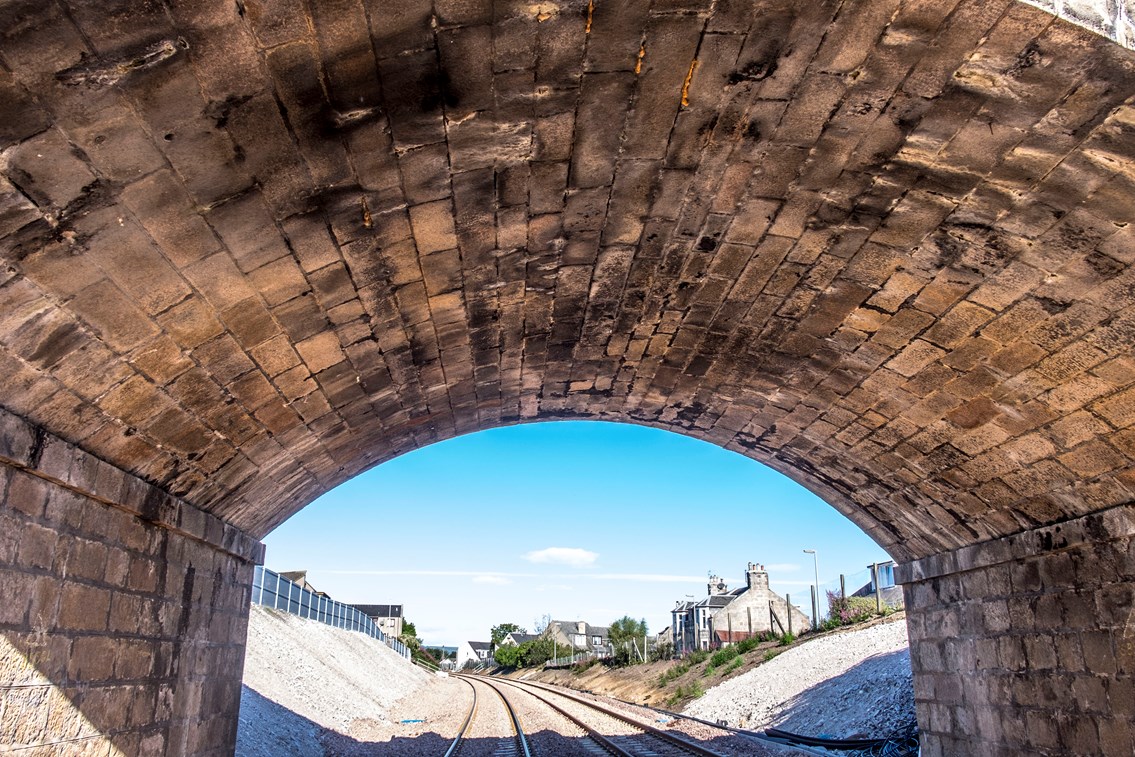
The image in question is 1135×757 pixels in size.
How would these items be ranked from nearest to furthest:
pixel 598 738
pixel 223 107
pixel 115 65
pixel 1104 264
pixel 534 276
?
1. pixel 115 65
2. pixel 223 107
3. pixel 1104 264
4. pixel 534 276
5. pixel 598 738

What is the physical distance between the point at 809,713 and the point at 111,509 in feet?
50.8

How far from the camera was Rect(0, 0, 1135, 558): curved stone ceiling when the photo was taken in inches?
139

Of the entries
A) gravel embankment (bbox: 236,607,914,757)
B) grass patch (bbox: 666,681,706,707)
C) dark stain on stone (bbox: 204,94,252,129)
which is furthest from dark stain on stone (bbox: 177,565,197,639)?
grass patch (bbox: 666,681,706,707)

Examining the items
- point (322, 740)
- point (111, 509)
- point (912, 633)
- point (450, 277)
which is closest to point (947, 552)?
point (912, 633)

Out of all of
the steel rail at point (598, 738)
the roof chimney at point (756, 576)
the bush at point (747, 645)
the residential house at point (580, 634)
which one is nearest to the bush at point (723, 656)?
the bush at point (747, 645)

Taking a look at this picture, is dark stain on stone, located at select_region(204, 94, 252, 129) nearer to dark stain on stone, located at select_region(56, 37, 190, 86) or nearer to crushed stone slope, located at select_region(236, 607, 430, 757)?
dark stain on stone, located at select_region(56, 37, 190, 86)

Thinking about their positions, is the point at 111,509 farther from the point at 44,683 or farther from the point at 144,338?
the point at 144,338

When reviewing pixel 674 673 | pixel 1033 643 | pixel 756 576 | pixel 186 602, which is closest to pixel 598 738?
pixel 1033 643

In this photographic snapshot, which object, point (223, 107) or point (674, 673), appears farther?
point (674, 673)

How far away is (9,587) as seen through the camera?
15.1 feet

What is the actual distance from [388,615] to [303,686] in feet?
257

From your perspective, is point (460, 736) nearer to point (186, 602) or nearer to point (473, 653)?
point (186, 602)

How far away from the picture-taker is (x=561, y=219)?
18.0 ft

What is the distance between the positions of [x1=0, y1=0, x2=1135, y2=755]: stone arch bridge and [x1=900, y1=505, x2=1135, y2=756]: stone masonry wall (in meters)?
0.04
